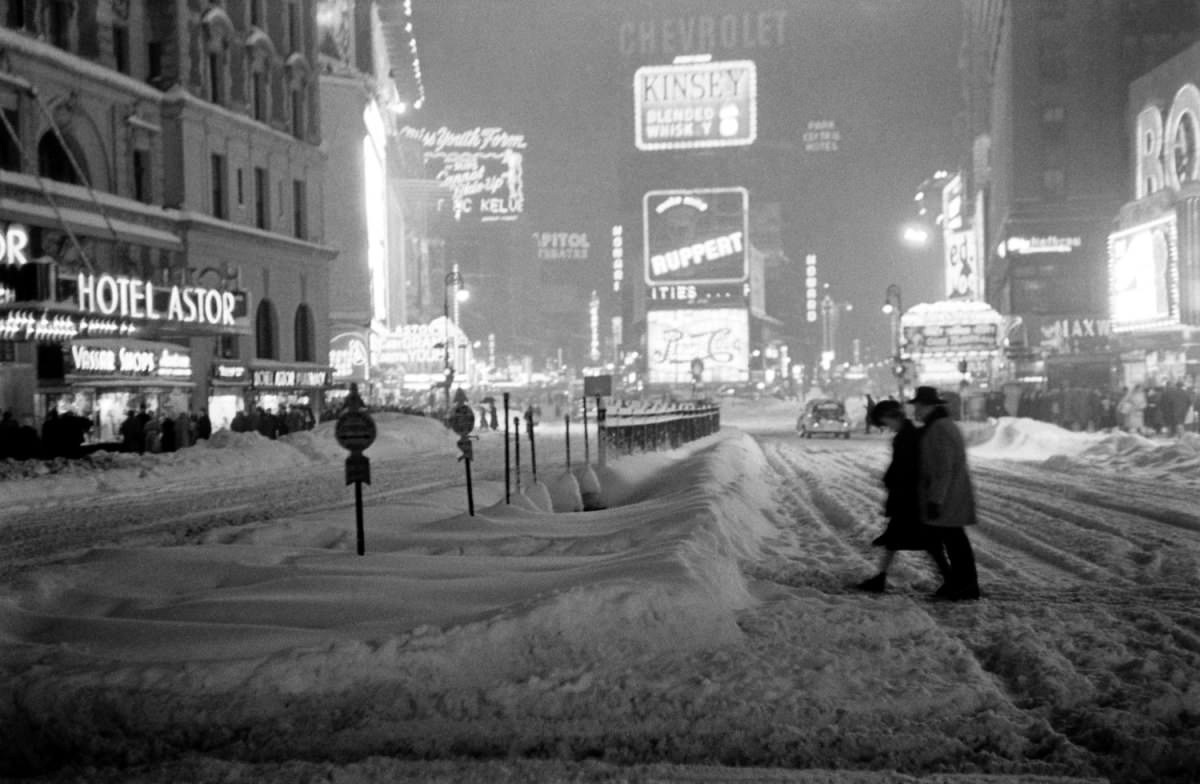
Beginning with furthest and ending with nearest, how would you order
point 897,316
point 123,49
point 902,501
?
point 897,316 → point 123,49 → point 902,501

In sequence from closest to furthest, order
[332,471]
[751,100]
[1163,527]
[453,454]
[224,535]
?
1. [224,535]
2. [1163,527]
3. [332,471]
4. [453,454]
5. [751,100]

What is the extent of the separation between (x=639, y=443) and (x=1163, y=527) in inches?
631

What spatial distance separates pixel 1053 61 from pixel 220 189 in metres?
66.1

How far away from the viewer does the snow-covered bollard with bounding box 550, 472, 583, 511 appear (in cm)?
1816

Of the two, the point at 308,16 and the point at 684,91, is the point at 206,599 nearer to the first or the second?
the point at 308,16

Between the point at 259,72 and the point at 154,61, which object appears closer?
the point at 154,61

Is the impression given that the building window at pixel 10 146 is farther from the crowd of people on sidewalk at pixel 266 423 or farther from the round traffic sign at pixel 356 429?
the round traffic sign at pixel 356 429

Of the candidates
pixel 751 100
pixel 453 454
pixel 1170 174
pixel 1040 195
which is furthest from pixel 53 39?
pixel 751 100

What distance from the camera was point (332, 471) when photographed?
1128 inches

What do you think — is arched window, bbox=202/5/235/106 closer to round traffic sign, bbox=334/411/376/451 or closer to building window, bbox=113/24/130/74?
building window, bbox=113/24/130/74

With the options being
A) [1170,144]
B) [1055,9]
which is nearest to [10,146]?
[1170,144]

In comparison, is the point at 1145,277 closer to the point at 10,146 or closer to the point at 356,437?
the point at 10,146

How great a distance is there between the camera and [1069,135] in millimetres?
89125

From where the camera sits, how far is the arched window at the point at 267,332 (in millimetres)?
50594
